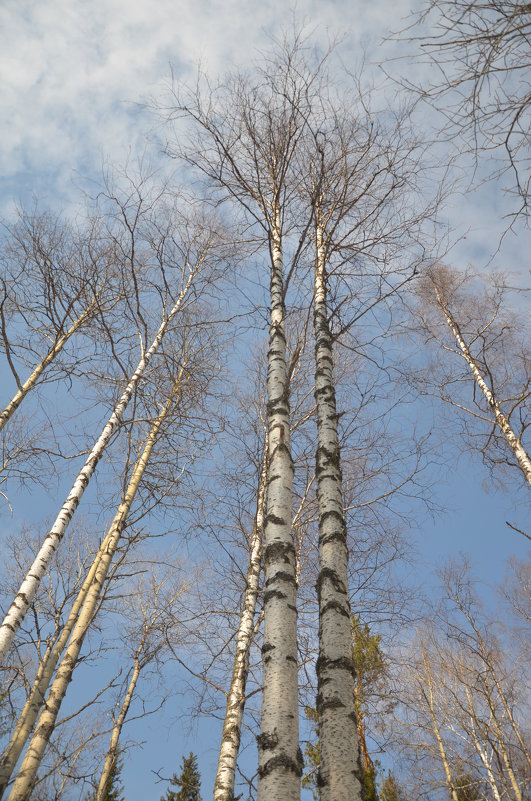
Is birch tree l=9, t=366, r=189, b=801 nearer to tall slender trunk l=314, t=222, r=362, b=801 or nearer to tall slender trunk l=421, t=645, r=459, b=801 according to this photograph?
tall slender trunk l=314, t=222, r=362, b=801

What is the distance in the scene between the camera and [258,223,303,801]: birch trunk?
7.18 ft

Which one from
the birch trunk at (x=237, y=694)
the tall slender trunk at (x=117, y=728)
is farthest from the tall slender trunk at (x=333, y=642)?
the tall slender trunk at (x=117, y=728)

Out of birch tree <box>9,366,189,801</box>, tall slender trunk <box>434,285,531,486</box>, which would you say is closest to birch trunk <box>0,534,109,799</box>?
birch tree <box>9,366,189,801</box>

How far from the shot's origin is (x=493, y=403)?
296 inches

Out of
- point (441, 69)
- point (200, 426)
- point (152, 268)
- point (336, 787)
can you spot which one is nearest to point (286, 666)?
point (336, 787)

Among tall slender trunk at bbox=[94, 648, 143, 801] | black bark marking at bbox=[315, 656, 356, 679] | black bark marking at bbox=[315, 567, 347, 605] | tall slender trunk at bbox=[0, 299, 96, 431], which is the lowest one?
black bark marking at bbox=[315, 656, 356, 679]

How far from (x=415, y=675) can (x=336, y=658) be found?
992 cm

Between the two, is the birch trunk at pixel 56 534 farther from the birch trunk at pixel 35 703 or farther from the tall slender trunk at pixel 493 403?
the tall slender trunk at pixel 493 403

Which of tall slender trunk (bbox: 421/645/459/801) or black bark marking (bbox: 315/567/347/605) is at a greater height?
tall slender trunk (bbox: 421/645/459/801)

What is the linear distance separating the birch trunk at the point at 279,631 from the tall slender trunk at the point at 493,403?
15.3 feet

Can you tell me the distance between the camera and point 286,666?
8.13 feet

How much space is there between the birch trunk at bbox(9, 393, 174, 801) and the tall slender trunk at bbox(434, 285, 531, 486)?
5.60m

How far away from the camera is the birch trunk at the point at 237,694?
166 inches

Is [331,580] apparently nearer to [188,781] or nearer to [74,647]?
[74,647]
